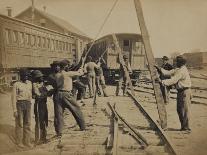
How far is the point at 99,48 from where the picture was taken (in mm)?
11719

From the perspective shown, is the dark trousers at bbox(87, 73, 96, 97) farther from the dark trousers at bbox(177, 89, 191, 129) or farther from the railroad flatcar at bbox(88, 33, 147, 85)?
the dark trousers at bbox(177, 89, 191, 129)

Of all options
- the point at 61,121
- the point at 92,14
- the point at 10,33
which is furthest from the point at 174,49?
the point at 10,33

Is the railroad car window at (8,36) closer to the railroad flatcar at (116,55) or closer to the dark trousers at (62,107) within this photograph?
the dark trousers at (62,107)

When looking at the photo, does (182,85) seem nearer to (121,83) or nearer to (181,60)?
(181,60)

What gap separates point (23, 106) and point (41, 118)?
35cm

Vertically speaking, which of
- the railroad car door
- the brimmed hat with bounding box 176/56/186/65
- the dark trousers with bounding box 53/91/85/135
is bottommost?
the dark trousers with bounding box 53/91/85/135

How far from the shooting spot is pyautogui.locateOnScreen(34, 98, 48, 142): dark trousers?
545cm

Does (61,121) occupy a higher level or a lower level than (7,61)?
lower

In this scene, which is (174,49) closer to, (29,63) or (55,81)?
(55,81)

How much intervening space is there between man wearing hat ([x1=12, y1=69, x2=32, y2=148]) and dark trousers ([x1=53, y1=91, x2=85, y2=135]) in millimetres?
442

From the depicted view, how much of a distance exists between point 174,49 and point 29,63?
3.07m

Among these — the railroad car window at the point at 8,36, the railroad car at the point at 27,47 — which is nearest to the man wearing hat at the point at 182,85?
the railroad car at the point at 27,47

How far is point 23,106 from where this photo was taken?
17.7 feet

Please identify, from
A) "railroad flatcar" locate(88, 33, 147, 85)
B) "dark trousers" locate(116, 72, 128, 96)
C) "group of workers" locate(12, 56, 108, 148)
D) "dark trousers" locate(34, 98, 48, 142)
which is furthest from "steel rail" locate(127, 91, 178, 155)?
"railroad flatcar" locate(88, 33, 147, 85)
